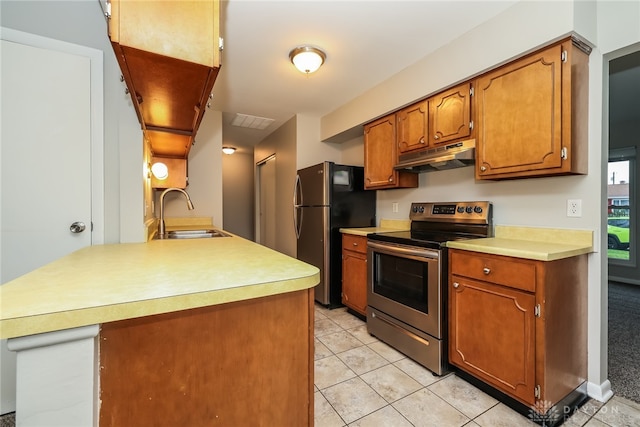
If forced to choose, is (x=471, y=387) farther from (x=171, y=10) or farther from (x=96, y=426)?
(x=171, y=10)

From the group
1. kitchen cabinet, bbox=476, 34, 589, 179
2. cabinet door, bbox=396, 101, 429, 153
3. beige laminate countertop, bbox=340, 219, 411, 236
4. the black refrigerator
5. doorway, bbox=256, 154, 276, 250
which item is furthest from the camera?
doorway, bbox=256, 154, 276, 250

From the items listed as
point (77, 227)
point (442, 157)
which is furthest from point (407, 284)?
point (77, 227)

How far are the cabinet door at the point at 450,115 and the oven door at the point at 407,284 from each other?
0.96 meters

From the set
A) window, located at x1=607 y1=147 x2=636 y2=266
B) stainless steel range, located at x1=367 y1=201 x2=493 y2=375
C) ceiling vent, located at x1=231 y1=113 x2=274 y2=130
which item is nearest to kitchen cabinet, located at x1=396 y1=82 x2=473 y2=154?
stainless steel range, located at x1=367 y1=201 x2=493 y2=375

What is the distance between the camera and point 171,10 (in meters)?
1.01

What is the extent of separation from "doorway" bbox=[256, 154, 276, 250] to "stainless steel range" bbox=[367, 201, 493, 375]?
266cm

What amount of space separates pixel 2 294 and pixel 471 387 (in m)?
2.28

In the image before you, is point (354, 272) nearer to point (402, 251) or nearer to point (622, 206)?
point (402, 251)

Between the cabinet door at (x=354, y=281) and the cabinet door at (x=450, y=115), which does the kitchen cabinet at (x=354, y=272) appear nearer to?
the cabinet door at (x=354, y=281)

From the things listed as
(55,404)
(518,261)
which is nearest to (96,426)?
(55,404)

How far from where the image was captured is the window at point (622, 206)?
4.13m

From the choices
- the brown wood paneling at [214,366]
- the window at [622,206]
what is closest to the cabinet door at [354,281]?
the brown wood paneling at [214,366]

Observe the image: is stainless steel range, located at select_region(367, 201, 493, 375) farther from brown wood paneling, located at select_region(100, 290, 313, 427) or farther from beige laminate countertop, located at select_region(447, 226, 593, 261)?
brown wood paneling, located at select_region(100, 290, 313, 427)

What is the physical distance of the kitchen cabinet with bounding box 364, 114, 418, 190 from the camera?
2.79 meters
